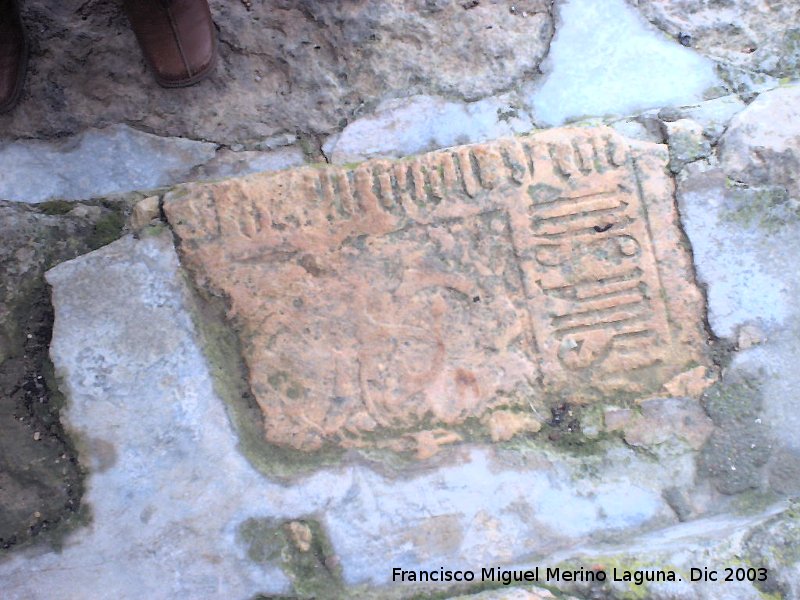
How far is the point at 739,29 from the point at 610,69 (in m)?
0.37

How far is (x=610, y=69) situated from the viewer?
1909 millimetres

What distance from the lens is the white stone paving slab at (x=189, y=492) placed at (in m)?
1.63

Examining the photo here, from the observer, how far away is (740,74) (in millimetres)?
1909

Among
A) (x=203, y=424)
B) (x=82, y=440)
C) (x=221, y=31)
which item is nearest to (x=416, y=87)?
(x=221, y=31)

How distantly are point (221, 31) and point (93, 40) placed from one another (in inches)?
12.4

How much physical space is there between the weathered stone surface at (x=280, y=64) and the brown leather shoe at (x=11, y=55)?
1.1 inches

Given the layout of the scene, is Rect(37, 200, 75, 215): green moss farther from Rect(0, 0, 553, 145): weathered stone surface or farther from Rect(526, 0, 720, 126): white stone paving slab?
Rect(526, 0, 720, 126): white stone paving slab

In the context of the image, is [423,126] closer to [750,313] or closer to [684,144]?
[684,144]

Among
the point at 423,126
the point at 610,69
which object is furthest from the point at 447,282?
the point at 610,69

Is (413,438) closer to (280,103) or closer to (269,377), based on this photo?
(269,377)

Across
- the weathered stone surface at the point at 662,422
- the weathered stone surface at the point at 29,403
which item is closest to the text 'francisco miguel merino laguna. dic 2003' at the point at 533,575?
the weathered stone surface at the point at 662,422

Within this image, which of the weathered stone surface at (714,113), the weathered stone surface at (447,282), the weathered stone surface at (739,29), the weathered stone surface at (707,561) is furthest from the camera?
the weathered stone surface at (739,29)

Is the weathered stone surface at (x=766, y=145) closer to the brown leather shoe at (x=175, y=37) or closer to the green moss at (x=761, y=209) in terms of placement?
the green moss at (x=761, y=209)

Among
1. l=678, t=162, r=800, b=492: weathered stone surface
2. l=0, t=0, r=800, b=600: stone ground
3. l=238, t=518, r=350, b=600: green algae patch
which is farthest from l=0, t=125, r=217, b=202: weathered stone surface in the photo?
l=678, t=162, r=800, b=492: weathered stone surface
